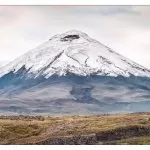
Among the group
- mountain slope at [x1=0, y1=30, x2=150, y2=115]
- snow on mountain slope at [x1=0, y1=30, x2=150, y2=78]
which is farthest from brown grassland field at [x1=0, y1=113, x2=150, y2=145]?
snow on mountain slope at [x1=0, y1=30, x2=150, y2=78]

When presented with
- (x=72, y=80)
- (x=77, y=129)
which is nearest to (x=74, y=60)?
(x=72, y=80)

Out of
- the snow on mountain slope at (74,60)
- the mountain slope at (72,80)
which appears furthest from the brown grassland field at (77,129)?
the snow on mountain slope at (74,60)

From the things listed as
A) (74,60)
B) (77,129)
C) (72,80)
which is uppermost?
(74,60)

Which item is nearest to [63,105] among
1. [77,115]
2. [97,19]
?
[77,115]

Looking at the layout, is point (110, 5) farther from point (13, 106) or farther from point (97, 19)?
point (13, 106)

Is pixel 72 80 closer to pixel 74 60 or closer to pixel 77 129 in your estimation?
pixel 74 60

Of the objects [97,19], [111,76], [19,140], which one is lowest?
[19,140]
